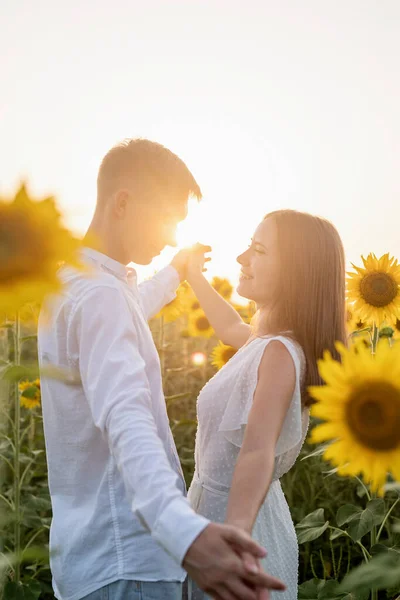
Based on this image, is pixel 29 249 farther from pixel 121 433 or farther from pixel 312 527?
pixel 312 527

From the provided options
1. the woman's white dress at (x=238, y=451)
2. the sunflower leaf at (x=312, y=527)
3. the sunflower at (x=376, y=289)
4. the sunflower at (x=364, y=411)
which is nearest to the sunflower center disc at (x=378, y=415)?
the sunflower at (x=364, y=411)

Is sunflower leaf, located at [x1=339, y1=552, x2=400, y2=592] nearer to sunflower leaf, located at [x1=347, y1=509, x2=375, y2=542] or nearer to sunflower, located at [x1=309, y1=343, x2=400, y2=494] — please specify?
sunflower, located at [x1=309, y1=343, x2=400, y2=494]

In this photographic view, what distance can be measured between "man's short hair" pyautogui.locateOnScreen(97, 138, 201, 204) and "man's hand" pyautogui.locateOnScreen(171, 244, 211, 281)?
2.62 feet

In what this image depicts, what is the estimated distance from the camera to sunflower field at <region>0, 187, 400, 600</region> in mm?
1154

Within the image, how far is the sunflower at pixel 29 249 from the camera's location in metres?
1.14

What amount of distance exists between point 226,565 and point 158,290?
1.80 m

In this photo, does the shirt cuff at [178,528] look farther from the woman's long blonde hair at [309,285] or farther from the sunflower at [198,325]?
the sunflower at [198,325]

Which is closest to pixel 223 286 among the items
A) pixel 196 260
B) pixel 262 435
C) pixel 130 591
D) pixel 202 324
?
pixel 202 324

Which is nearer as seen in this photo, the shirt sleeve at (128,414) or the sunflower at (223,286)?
the shirt sleeve at (128,414)

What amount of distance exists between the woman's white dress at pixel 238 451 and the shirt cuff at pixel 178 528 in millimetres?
861

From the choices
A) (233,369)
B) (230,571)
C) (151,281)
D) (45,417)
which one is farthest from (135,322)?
(151,281)

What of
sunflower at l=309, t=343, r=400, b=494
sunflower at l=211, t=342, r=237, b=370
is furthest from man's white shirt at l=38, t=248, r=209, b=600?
sunflower at l=211, t=342, r=237, b=370

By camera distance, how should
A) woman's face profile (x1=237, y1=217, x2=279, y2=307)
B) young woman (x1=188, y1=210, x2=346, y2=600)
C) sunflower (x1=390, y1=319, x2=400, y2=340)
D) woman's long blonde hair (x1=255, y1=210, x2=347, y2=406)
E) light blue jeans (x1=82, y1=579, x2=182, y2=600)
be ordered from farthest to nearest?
sunflower (x1=390, y1=319, x2=400, y2=340), woman's face profile (x1=237, y1=217, x2=279, y2=307), woman's long blonde hair (x1=255, y1=210, x2=347, y2=406), young woman (x1=188, y1=210, x2=346, y2=600), light blue jeans (x1=82, y1=579, x2=182, y2=600)

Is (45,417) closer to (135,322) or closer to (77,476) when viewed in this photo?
(77,476)
